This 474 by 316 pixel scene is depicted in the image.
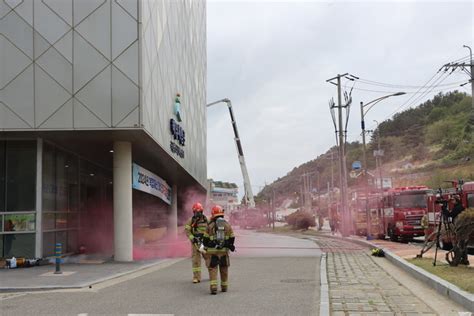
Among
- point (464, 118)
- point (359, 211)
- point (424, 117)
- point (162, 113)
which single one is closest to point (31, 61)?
point (162, 113)

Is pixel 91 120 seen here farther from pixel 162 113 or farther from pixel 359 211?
pixel 359 211

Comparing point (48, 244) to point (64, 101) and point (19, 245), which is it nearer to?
point (19, 245)

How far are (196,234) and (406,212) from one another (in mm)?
18083

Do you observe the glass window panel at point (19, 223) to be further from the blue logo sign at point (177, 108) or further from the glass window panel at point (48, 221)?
the blue logo sign at point (177, 108)

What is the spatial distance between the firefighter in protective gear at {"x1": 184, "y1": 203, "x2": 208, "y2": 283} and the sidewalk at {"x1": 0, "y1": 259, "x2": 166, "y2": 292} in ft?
7.80

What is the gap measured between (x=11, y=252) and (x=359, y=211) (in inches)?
987

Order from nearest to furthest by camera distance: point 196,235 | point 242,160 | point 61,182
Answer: point 196,235
point 61,182
point 242,160

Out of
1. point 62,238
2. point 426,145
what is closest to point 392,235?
point 62,238

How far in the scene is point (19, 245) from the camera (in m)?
17.2

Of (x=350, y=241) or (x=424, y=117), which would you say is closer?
(x=350, y=241)

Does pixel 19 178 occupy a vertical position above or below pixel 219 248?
above

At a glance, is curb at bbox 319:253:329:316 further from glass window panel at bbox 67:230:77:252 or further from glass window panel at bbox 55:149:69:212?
glass window panel at bbox 67:230:77:252

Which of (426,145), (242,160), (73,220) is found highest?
(426,145)

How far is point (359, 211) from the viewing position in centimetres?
3675
